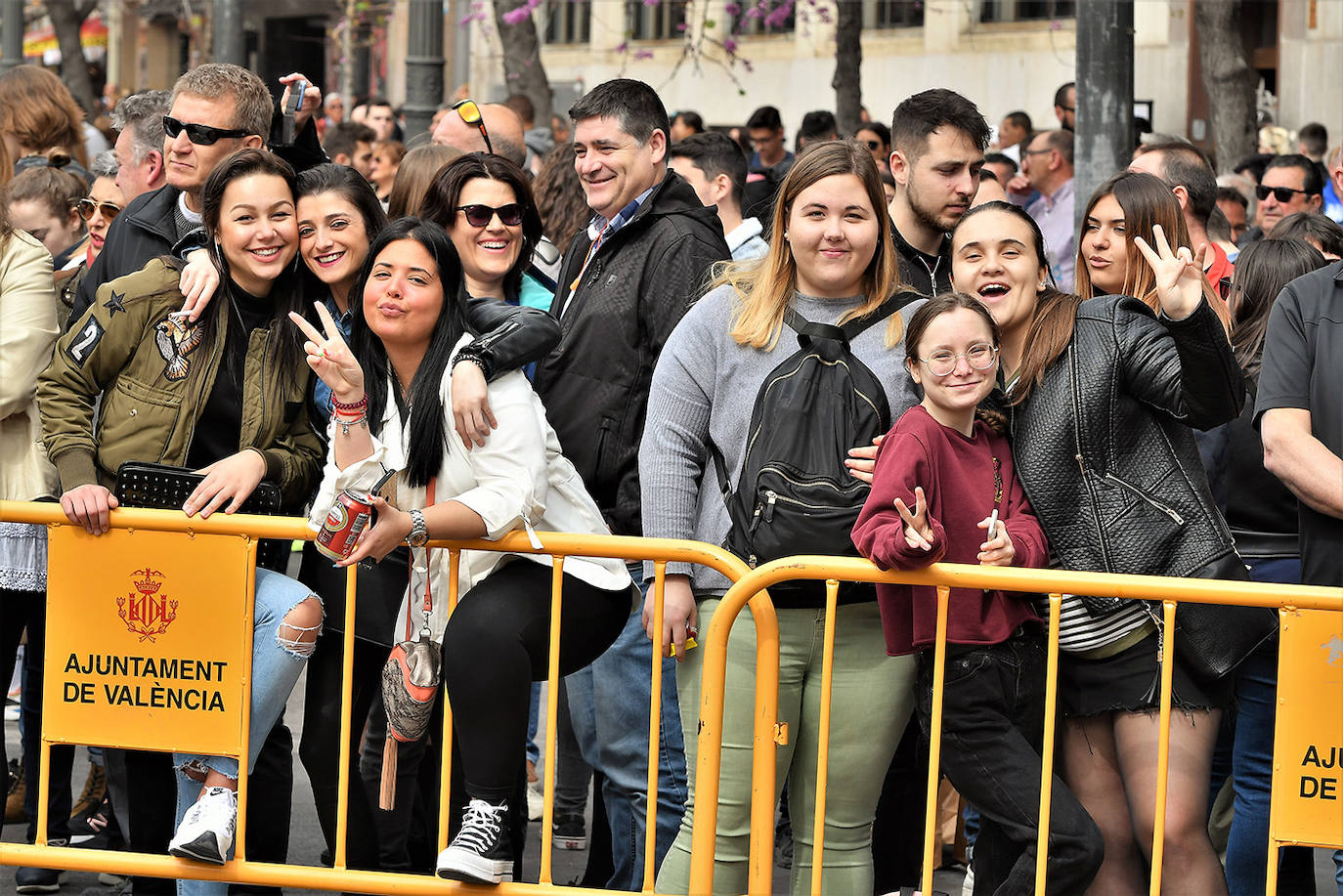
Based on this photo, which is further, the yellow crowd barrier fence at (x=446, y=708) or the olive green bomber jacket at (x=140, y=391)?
the olive green bomber jacket at (x=140, y=391)

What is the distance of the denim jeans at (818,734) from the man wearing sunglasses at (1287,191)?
5460mm

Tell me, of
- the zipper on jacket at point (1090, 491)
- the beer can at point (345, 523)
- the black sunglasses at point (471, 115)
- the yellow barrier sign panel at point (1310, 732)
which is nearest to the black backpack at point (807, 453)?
the zipper on jacket at point (1090, 491)

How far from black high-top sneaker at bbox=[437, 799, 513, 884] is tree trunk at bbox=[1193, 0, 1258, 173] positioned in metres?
11.7

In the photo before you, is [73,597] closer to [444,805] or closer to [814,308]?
[444,805]

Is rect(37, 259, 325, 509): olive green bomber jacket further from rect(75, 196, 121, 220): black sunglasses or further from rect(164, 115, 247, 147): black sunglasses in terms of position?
rect(75, 196, 121, 220): black sunglasses

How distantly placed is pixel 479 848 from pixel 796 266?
5.61 ft

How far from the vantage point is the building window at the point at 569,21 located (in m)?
30.9

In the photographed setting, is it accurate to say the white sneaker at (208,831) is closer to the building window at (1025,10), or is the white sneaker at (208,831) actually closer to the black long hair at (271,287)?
the black long hair at (271,287)

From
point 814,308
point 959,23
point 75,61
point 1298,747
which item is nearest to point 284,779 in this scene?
point 814,308

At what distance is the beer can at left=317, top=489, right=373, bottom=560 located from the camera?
4.15 meters

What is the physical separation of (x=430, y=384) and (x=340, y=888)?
Answer: 1.33m

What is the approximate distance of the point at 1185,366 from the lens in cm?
418

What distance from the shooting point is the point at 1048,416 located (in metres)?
4.30

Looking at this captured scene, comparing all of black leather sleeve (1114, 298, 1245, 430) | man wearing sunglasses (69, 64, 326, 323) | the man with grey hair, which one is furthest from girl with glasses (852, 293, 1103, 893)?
the man with grey hair
